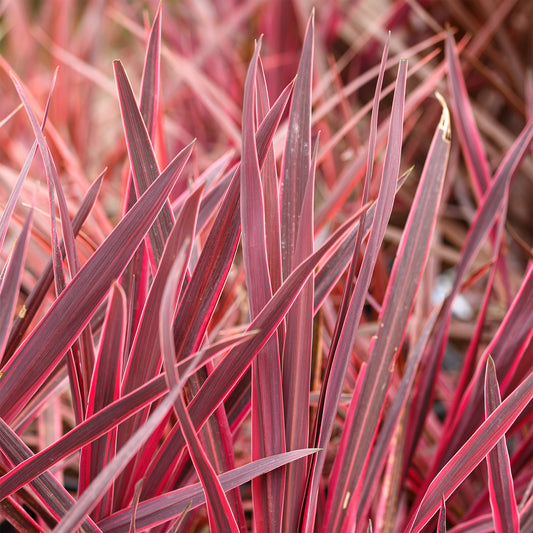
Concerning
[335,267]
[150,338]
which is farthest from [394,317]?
[150,338]

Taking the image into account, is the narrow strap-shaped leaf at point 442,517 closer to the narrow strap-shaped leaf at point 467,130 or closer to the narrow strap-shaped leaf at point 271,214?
the narrow strap-shaped leaf at point 271,214

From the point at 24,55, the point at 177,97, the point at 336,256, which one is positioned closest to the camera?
the point at 336,256

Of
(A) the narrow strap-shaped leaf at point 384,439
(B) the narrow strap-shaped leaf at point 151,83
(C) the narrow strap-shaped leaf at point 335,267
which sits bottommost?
(A) the narrow strap-shaped leaf at point 384,439

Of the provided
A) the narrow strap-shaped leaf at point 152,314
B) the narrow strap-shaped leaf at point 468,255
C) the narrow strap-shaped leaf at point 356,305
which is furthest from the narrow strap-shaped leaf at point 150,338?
the narrow strap-shaped leaf at point 468,255

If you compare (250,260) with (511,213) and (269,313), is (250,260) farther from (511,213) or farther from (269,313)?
(511,213)

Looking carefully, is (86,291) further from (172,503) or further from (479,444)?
(479,444)

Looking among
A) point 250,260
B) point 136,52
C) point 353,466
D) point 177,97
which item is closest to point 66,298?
point 250,260

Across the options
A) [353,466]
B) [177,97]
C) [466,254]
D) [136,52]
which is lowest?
[353,466]
